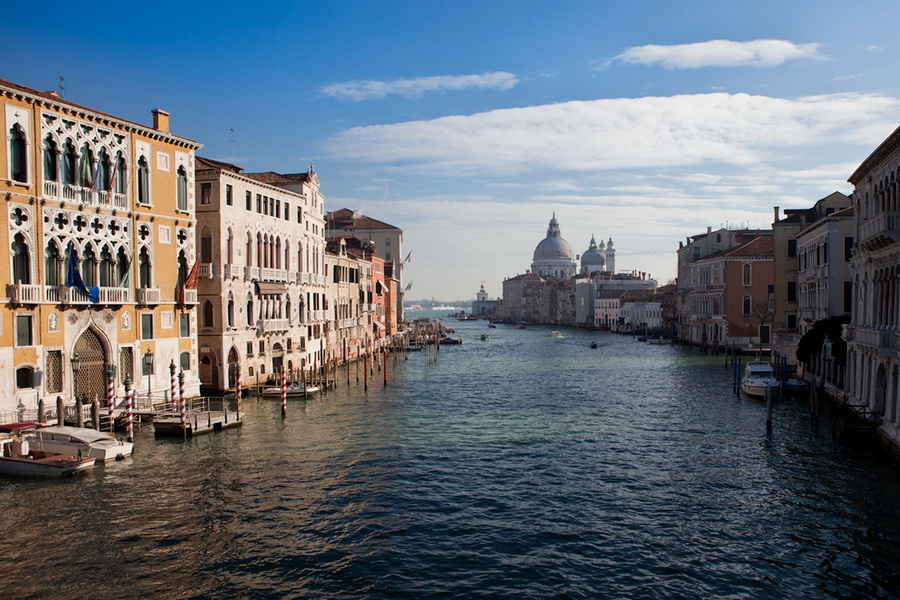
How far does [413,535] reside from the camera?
13.3m

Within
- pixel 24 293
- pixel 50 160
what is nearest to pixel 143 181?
pixel 50 160

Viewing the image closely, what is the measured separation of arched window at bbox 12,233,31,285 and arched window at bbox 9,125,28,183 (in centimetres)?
160

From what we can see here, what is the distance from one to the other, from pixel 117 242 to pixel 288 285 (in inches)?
471

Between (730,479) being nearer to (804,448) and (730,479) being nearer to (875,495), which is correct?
(875,495)

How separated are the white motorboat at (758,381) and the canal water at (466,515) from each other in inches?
192

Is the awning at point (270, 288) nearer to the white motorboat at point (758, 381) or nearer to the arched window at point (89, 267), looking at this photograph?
the arched window at point (89, 267)

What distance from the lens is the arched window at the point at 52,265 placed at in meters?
20.2

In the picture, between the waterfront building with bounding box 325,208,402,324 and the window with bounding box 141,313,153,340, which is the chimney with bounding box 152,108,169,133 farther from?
the waterfront building with bounding box 325,208,402,324

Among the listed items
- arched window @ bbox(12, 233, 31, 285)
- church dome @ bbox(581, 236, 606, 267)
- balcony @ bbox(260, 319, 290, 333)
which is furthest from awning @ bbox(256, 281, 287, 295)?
church dome @ bbox(581, 236, 606, 267)

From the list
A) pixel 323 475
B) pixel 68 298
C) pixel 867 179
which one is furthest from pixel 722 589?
pixel 68 298

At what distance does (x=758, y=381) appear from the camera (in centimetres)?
2983

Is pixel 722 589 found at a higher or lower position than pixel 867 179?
lower

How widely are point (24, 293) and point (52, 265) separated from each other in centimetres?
144

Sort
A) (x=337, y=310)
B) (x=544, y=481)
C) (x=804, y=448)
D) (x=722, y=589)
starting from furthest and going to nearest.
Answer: (x=337, y=310)
(x=804, y=448)
(x=544, y=481)
(x=722, y=589)
